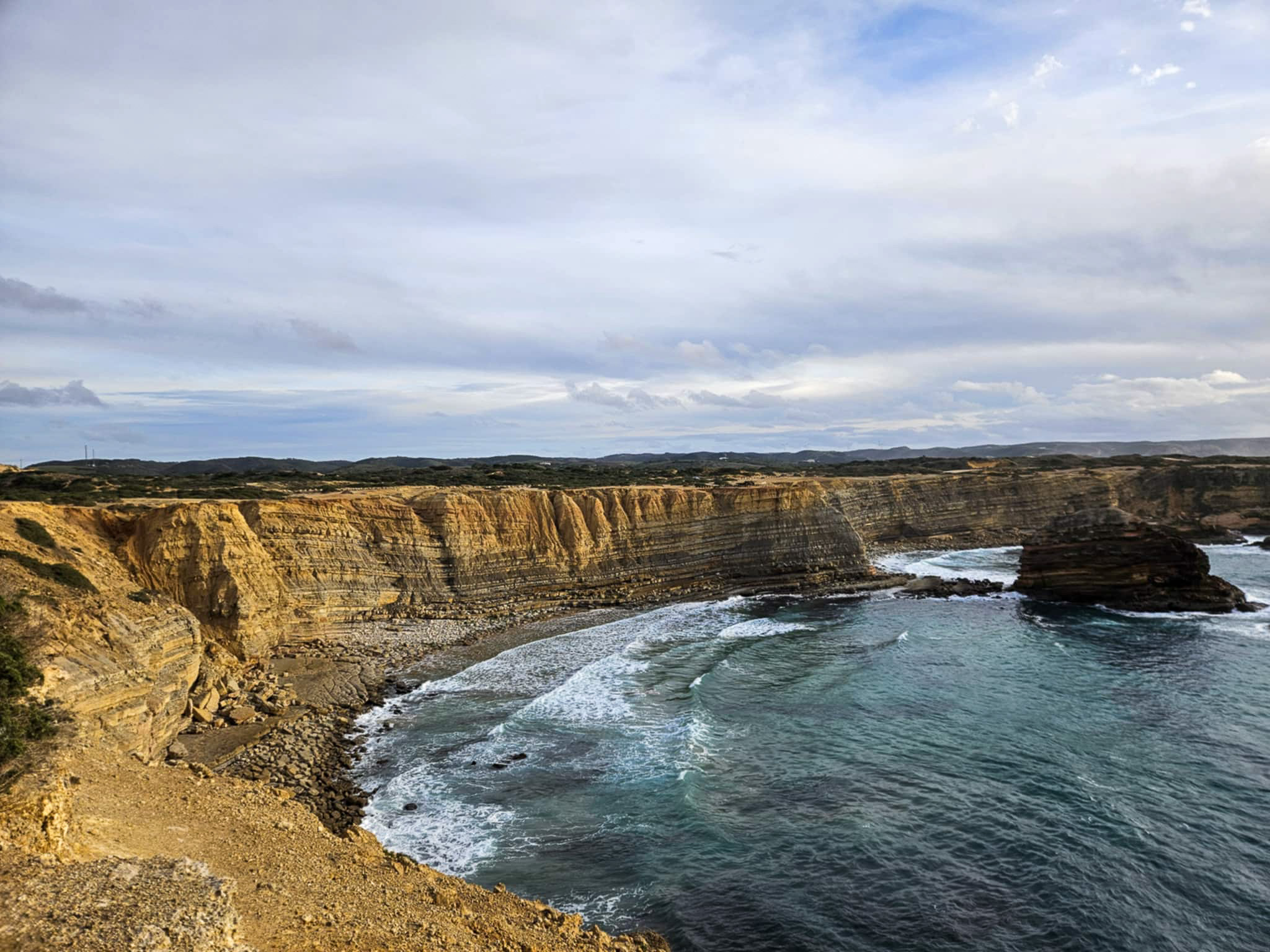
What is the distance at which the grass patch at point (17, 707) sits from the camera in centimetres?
1188

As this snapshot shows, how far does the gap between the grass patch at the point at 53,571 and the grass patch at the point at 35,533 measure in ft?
7.97

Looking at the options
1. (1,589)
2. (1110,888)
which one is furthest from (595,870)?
(1,589)

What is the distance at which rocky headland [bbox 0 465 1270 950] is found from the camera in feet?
34.3

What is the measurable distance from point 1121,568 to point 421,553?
39993 mm

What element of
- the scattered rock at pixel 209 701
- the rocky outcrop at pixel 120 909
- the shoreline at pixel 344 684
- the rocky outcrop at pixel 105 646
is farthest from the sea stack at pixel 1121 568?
the rocky outcrop at pixel 120 909

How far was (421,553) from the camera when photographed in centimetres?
3944

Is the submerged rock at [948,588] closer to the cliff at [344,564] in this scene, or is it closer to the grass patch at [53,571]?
the cliff at [344,564]

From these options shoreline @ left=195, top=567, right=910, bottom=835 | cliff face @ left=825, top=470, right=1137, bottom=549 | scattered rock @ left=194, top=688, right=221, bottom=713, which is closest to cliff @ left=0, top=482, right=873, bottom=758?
scattered rock @ left=194, top=688, right=221, bottom=713

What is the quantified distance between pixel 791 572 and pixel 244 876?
40.7 m

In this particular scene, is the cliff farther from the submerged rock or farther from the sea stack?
the sea stack

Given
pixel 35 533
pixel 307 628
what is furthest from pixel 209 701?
pixel 307 628

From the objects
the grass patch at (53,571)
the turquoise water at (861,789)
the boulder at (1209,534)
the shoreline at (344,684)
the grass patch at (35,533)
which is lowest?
the turquoise water at (861,789)

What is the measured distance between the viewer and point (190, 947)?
8.02 metres

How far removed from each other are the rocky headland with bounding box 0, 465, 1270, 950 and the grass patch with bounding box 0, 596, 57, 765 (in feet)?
2.41
